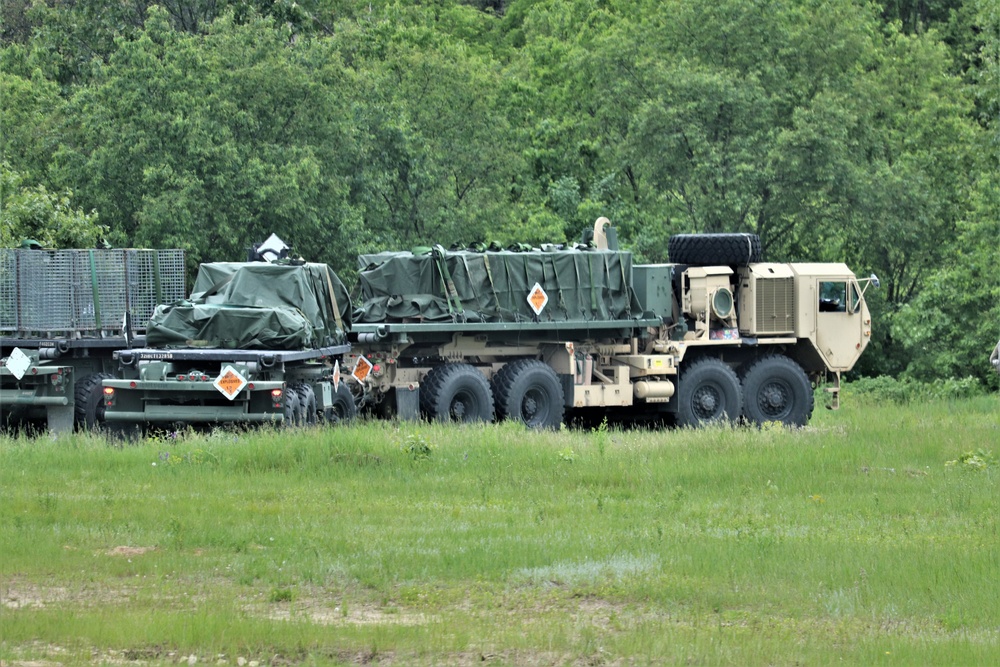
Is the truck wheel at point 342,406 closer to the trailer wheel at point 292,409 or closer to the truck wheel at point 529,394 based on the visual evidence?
the trailer wheel at point 292,409

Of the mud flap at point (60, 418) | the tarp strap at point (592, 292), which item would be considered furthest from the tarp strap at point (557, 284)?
the mud flap at point (60, 418)

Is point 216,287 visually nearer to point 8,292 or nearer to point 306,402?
point 306,402

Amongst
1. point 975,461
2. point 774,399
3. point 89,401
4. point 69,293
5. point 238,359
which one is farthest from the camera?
point 774,399

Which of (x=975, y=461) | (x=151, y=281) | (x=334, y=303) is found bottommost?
(x=975, y=461)

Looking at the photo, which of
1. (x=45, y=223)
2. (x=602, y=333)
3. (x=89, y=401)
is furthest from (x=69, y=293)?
(x=602, y=333)

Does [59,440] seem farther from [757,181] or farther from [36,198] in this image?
[757,181]

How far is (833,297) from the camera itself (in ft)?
81.8

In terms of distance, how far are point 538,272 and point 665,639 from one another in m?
14.3

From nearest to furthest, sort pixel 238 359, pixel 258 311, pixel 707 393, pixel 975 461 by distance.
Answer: pixel 975 461 < pixel 238 359 < pixel 258 311 < pixel 707 393

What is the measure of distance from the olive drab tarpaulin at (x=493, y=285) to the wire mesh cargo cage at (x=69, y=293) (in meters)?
3.19

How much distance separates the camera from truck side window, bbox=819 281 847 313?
2489 centimetres

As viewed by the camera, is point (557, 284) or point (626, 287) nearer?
point (557, 284)

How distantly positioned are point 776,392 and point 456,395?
6.00 meters

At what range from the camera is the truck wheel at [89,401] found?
20.1 m
